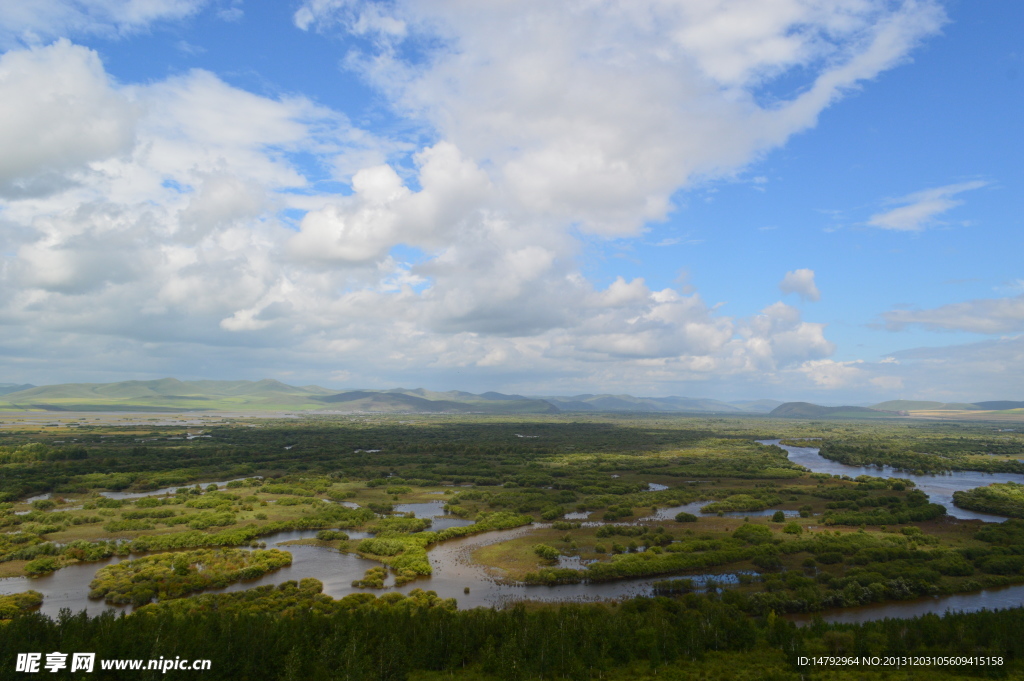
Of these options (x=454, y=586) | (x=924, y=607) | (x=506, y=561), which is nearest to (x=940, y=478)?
(x=924, y=607)

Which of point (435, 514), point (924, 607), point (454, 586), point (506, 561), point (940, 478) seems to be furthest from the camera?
point (940, 478)

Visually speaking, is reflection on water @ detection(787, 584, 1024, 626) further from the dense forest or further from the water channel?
the dense forest

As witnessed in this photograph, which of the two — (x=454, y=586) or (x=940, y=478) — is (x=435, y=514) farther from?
(x=940, y=478)

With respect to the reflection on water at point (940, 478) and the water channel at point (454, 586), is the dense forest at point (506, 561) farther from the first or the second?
the reflection on water at point (940, 478)

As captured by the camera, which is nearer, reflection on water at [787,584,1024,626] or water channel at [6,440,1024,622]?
reflection on water at [787,584,1024,626]

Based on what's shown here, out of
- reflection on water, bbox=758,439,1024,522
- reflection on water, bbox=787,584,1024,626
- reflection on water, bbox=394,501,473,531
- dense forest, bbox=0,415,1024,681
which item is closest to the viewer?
dense forest, bbox=0,415,1024,681

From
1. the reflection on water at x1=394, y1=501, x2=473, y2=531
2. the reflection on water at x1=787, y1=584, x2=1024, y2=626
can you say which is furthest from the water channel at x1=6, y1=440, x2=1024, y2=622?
the reflection on water at x1=394, y1=501, x2=473, y2=531

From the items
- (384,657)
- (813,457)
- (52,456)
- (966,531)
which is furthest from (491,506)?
(813,457)

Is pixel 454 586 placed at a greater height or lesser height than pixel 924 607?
lesser

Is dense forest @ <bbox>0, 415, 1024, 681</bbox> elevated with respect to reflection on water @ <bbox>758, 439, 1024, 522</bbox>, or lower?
elevated

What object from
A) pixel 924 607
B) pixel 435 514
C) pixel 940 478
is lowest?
pixel 940 478
